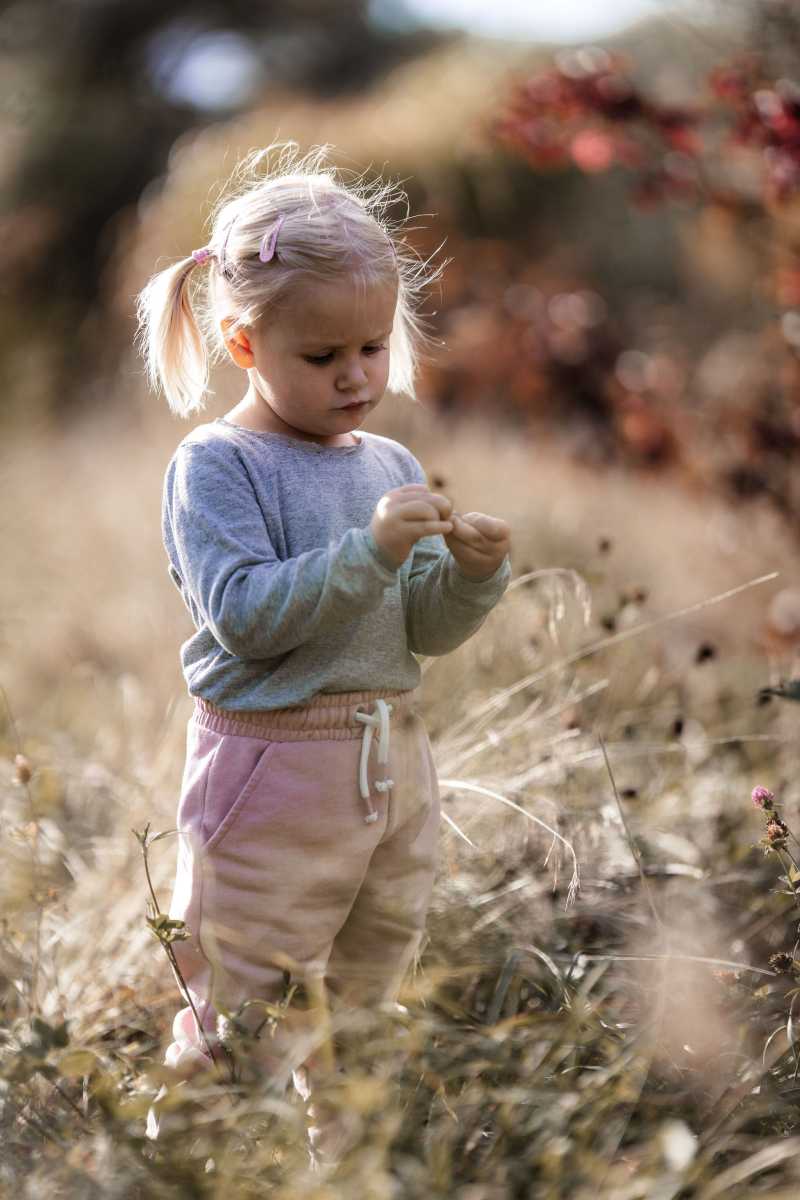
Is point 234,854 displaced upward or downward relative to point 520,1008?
upward

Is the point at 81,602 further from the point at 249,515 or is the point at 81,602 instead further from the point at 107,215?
the point at 107,215

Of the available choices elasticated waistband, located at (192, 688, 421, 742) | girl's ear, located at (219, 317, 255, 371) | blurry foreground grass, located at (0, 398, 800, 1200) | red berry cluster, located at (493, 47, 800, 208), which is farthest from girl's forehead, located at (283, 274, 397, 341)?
red berry cluster, located at (493, 47, 800, 208)

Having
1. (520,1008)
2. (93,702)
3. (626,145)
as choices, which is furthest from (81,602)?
(520,1008)

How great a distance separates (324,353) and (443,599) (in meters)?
0.40

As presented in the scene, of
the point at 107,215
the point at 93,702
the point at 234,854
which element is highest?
the point at 234,854

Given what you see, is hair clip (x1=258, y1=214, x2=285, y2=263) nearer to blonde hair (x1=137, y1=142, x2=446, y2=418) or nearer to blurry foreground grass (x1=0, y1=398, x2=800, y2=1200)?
blonde hair (x1=137, y1=142, x2=446, y2=418)

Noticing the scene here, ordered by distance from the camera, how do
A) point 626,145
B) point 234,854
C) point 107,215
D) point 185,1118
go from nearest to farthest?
1. point 185,1118
2. point 234,854
3. point 626,145
4. point 107,215

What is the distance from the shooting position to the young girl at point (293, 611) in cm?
168

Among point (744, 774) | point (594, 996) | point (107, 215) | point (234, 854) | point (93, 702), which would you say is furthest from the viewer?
point (107, 215)

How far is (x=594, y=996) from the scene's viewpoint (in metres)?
2.20

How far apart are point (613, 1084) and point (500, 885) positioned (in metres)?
0.82

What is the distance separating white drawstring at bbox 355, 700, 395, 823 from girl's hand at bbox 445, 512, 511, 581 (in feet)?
0.82

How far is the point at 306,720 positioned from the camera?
1.77 metres

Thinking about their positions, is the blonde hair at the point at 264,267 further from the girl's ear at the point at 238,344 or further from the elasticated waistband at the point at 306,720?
the elasticated waistband at the point at 306,720
